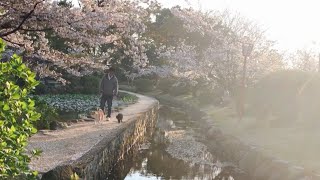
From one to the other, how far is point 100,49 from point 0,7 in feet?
99.5

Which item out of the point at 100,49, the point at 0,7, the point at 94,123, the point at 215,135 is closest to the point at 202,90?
the point at 100,49

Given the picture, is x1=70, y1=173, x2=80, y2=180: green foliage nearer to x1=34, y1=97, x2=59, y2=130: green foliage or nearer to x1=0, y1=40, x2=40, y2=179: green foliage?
x1=0, y1=40, x2=40, y2=179: green foliage

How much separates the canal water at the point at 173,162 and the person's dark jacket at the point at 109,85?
2613mm

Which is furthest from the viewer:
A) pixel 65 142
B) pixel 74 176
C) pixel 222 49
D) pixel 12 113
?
pixel 222 49

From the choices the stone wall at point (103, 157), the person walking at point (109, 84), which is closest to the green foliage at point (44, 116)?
the person walking at point (109, 84)

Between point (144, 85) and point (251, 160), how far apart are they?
43767 millimetres

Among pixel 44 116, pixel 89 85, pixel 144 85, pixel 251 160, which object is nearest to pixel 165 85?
Answer: pixel 144 85

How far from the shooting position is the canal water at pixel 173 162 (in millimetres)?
13052

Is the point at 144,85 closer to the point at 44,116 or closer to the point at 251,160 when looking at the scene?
the point at 44,116

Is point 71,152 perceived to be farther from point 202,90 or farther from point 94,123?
point 202,90

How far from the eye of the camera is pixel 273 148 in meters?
13.6

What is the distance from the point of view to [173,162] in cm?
1499

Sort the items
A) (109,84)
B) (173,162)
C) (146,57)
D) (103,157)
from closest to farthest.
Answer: (103,157), (173,162), (109,84), (146,57)

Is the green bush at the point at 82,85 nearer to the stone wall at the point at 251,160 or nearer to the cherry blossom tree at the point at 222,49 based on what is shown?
the cherry blossom tree at the point at 222,49
